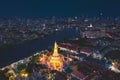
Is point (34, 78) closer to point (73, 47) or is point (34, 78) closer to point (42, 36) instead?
point (73, 47)

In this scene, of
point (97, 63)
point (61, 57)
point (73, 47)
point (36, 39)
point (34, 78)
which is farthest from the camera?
point (36, 39)

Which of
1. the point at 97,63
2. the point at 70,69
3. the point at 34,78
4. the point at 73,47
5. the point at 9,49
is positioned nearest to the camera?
the point at 34,78

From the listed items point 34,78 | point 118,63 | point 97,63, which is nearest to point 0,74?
point 34,78

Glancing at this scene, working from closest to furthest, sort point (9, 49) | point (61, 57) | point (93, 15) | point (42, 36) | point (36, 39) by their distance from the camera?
1. point (61, 57)
2. point (9, 49)
3. point (36, 39)
4. point (42, 36)
5. point (93, 15)

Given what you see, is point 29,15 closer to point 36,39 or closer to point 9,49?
point 36,39

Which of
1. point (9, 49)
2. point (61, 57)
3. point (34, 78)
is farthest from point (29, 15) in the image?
point (34, 78)

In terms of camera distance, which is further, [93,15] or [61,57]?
[93,15]

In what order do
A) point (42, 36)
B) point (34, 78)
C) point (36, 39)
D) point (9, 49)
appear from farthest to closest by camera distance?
point (42, 36) < point (36, 39) < point (9, 49) < point (34, 78)

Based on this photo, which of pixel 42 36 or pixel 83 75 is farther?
pixel 42 36
